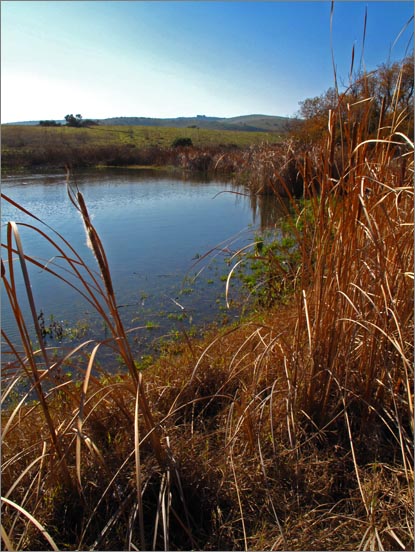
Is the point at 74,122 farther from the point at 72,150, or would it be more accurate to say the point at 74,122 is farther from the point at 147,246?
the point at 147,246

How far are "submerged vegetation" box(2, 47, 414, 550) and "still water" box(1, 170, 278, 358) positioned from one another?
38 cm

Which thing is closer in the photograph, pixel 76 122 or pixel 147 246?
pixel 147 246

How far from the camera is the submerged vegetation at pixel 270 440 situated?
3.76 feet

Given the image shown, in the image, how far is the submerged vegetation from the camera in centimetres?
115

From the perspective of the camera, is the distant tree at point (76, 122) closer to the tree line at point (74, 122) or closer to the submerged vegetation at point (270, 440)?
the tree line at point (74, 122)

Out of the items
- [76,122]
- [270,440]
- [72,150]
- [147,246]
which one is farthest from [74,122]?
[270,440]

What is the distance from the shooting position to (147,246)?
22.0ft

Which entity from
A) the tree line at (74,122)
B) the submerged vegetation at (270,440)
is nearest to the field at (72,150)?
the tree line at (74,122)

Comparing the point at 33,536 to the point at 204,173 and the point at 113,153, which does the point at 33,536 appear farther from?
the point at 113,153

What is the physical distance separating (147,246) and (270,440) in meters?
5.48

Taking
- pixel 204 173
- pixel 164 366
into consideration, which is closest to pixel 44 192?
pixel 204 173

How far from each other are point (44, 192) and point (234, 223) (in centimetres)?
675

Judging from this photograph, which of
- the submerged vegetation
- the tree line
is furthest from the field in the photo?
the submerged vegetation

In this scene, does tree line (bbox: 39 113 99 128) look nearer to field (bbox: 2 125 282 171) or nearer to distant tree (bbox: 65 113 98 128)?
→ distant tree (bbox: 65 113 98 128)
